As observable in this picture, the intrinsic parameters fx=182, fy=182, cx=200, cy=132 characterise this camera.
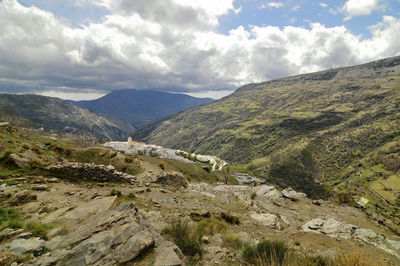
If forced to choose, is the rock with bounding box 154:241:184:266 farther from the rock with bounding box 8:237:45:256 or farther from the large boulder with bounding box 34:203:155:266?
the rock with bounding box 8:237:45:256

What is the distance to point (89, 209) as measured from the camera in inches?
357

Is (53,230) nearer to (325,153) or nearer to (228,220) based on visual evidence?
(228,220)

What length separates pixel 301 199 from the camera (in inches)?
1048

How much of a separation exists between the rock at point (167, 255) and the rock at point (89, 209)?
15.9 feet

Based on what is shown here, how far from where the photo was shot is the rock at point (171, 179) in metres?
22.3

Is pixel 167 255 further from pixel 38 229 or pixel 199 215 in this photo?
pixel 199 215

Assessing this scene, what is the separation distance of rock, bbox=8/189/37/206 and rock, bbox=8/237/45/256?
4.99 metres

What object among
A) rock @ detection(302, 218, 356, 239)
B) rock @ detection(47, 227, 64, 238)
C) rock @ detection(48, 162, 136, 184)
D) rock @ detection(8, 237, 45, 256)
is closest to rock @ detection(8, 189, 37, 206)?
rock @ detection(47, 227, 64, 238)

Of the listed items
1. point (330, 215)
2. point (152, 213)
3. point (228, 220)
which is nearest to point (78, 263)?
point (152, 213)

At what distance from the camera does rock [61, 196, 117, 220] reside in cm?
849

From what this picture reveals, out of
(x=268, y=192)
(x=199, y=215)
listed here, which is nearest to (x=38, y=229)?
(x=199, y=215)

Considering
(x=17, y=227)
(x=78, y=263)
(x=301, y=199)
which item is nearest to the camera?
(x=78, y=263)

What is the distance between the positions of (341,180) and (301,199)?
136 meters

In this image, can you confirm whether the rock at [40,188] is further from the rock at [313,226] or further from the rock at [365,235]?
the rock at [365,235]
